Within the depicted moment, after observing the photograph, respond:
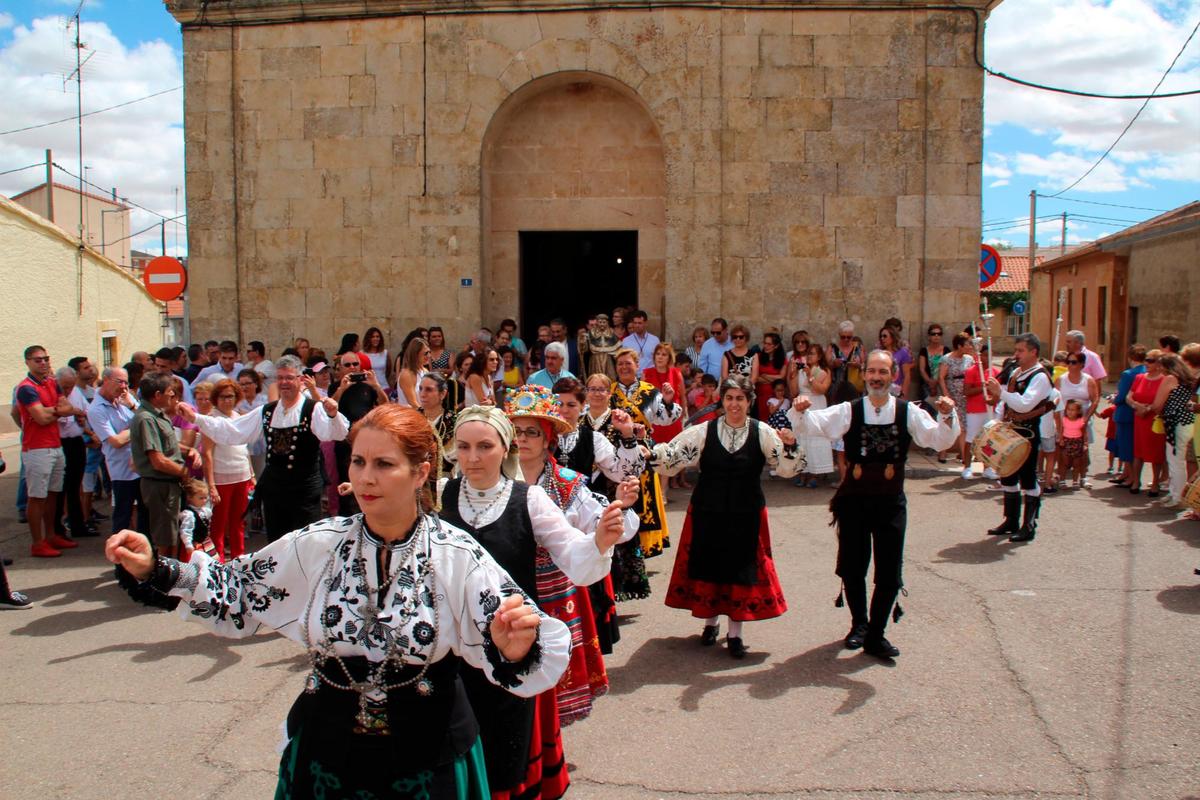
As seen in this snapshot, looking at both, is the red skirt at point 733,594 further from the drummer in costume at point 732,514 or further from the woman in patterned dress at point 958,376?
the woman in patterned dress at point 958,376

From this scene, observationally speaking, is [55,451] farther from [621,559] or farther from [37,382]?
[621,559]

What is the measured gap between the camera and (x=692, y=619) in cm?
679

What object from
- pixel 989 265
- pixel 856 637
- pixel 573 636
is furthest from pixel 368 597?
pixel 989 265

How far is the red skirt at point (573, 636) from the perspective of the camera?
411 cm

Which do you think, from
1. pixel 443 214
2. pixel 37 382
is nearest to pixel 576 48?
pixel 443 214

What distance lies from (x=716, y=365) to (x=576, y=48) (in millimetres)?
4367

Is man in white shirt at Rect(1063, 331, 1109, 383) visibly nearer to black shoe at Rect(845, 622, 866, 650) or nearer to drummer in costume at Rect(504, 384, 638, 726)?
black shoe at Rect(845, 622, 866, 650)

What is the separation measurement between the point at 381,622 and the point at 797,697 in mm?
3345

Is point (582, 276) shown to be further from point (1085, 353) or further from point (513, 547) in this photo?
point (513, 547)

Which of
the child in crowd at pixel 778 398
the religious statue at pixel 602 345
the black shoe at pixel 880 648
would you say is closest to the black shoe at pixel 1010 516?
the child in crowd at pixel 778 398

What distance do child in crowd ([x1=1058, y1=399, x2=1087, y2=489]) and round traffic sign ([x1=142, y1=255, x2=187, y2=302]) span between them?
416 inches

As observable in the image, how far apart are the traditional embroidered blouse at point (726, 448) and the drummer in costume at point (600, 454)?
227 millimetres

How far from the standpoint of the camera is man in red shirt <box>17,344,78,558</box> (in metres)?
8.68

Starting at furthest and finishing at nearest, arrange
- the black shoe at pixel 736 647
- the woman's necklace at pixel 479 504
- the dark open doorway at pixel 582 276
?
the dark open doorway at pixel 582 276
the black shoe at pixel 736 647
the woman's necklace at pixel 479 504
